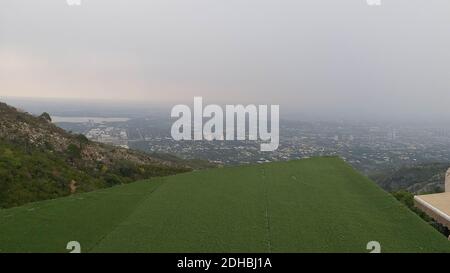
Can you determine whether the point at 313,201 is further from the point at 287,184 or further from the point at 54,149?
the point at 54,149

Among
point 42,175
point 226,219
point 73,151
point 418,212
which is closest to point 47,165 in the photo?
point 42,175

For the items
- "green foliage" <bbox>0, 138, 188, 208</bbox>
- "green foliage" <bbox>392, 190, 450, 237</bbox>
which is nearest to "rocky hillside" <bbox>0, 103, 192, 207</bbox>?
"green foliage" <bbox>0, 138, 188, 208</bbox>

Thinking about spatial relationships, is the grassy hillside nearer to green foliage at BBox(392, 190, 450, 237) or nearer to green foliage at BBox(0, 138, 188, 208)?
green foliage at BBox(392, 190, 450, 237)

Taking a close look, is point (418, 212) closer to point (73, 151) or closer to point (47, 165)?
point (47, 165)

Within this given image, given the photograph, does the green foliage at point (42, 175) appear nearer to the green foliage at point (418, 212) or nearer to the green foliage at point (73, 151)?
the green foliage at point (73, 151)

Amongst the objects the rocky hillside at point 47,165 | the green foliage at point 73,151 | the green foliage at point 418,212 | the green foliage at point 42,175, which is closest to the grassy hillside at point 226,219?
the green foliage at point 418,212
